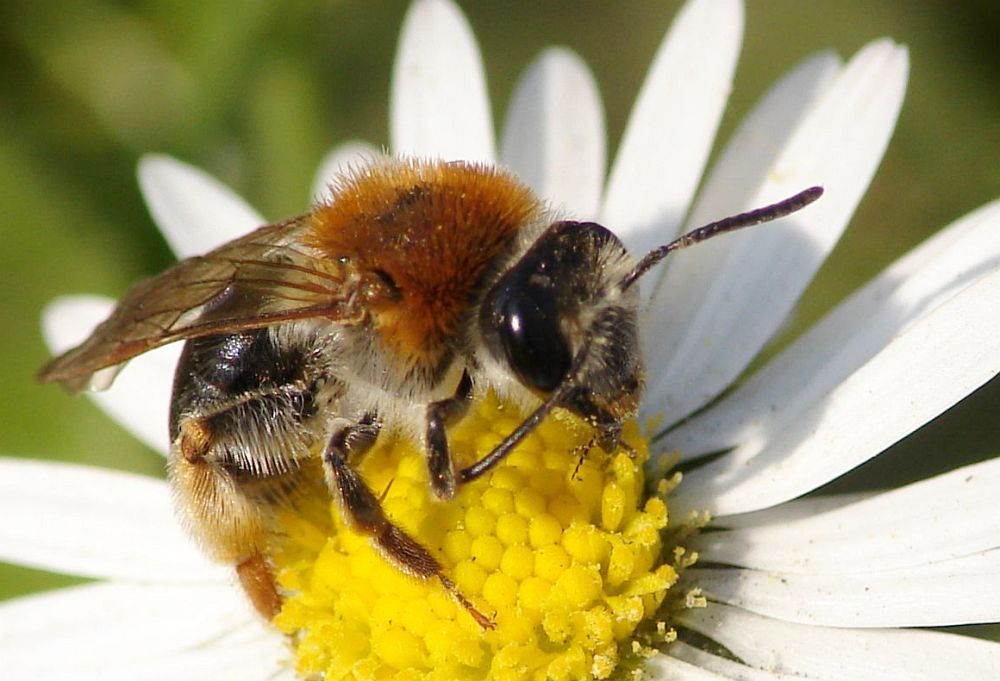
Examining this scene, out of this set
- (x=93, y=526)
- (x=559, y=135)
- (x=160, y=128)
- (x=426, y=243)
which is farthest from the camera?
(x=160, y=128)

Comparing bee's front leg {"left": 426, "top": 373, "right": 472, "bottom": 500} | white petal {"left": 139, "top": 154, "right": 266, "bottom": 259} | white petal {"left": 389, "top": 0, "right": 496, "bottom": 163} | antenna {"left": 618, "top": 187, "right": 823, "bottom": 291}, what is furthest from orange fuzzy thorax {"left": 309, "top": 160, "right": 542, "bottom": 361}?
white petal {"left": 139, "top": 154, "right": 266, "bottom": 259}

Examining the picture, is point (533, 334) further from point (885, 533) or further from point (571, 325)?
point (885, 533)

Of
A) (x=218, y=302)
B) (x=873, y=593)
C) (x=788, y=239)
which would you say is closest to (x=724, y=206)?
(x=788, y=239)

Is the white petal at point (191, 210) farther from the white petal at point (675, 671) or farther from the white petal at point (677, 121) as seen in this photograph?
the white petal at point (675, 671)

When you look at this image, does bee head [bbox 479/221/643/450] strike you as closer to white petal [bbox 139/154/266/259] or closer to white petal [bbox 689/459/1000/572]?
white petal [bbox 689/459/1000/572]

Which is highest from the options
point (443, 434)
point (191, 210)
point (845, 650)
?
A: point (845, 650)

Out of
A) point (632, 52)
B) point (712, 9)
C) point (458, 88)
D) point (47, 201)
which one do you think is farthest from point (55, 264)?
point (712, 9)
